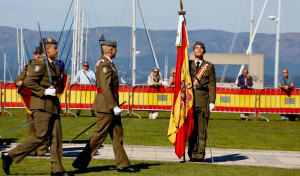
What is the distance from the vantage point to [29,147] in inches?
362

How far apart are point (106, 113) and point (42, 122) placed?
3.46 ft

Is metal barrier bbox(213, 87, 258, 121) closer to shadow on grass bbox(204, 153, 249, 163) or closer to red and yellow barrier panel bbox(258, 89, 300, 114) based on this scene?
red and yellow barrier panel bbox(258, 89, 300, 114)

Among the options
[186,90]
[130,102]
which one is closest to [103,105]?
[186,90]

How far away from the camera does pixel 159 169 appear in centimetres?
1024

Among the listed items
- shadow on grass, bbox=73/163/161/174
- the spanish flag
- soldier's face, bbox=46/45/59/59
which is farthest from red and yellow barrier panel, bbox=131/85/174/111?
soldier's face, bbox=46/45/59/59

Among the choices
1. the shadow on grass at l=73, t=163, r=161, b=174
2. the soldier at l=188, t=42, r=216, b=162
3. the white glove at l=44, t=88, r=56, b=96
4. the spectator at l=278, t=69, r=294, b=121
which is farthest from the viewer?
the spectator at l=278, t=69, r=294, b=121

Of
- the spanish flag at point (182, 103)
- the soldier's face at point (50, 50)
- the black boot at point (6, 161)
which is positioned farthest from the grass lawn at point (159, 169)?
the soldier's face at point (50, 50)

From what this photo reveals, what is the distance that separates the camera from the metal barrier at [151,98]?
23.3m

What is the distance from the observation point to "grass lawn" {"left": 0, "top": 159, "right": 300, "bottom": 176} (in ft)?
32.0

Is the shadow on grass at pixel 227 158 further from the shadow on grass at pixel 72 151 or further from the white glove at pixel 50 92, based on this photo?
the white glove at pixel 50 92

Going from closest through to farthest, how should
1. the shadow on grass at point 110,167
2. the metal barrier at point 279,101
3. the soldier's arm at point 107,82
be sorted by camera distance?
1. the soldier's arm at point 107,82
2. the shadow on grass at point 110,167
3. the metal barrier at point 279,101

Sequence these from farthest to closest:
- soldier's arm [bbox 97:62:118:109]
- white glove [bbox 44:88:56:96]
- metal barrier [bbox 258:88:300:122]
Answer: metal barrier [bbox 258:88:300:122]
soldier's arm [bbox 97:62:118:109]
white glove [bbox 44:88:56:96]

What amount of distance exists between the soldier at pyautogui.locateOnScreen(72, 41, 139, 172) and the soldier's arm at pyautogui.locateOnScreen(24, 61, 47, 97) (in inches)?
36.0

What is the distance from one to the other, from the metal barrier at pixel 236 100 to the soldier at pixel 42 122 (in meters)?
15.0
